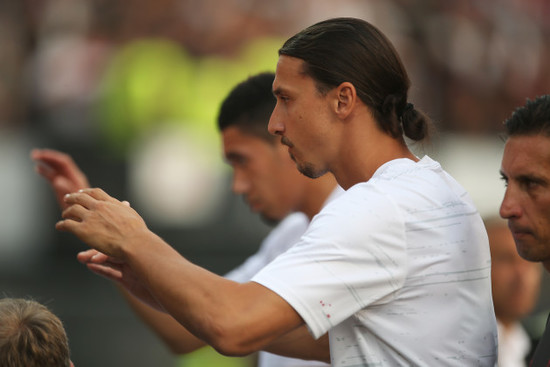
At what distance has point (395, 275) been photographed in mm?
2156

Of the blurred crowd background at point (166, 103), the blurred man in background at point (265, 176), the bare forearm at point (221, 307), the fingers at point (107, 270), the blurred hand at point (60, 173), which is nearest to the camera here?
the bare forearm at point (221, 307)

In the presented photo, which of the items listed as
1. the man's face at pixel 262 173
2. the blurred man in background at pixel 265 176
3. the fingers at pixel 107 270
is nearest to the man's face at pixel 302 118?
the fingers at pixel 107 270

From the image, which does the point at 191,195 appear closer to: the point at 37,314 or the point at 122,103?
the point at 122,103

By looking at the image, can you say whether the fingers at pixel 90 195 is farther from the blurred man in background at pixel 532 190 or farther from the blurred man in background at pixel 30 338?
the blurred man in background at pixel 532 190

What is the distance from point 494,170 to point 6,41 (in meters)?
4.77

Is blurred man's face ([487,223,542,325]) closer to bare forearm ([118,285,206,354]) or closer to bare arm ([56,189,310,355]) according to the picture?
bare forearm ([118,285,206,354])

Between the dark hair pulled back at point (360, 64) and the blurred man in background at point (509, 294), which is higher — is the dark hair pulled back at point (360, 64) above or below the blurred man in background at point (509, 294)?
above

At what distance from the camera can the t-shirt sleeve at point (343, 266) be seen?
207 cm

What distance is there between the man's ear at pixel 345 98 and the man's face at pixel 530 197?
1.57ft

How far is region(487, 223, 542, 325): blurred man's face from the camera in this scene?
3836 millimetres

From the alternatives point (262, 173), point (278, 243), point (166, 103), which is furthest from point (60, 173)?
point (166, 103)

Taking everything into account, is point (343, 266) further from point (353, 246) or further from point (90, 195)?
point (90, 195)

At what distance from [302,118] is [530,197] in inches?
25.9

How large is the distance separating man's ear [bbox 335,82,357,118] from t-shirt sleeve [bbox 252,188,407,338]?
0.33 metres
